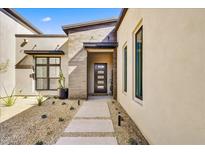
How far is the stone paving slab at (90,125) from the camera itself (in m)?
4.65

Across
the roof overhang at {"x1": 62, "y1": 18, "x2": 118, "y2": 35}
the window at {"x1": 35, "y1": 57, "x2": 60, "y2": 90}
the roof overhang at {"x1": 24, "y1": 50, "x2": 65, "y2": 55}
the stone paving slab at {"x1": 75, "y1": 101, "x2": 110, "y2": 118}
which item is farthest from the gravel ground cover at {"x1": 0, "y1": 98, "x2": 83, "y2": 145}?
the roof overhang at {"x1": 24, "y1": 50, "x2": 65, "y2": 55}

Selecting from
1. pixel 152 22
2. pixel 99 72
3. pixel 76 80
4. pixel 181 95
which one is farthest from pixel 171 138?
pixel 99 72

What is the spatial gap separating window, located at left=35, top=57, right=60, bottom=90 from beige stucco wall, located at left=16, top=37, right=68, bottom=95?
39 cm

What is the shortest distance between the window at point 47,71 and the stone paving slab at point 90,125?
7427 mm

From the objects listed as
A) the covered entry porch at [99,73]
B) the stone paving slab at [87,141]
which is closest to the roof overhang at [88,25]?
the covered entry porch at [99,73]

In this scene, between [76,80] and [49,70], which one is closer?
[76,80]

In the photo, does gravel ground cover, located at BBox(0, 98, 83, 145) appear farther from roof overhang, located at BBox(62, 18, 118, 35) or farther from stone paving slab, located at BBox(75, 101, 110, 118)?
roof overhang, located at BBox(62, 18, 118, 35)

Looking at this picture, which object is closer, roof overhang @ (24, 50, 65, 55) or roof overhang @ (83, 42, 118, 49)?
roof overhang @ (83, 42, 118, 49)

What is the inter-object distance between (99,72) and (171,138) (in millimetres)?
10742

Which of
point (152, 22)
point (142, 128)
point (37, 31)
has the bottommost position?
point (142, 128)

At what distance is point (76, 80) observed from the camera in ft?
34.2

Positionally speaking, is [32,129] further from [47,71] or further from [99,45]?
[47,71]

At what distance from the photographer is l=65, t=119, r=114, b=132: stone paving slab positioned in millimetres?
4645

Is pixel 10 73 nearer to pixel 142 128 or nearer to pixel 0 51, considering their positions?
pixel 0 51
